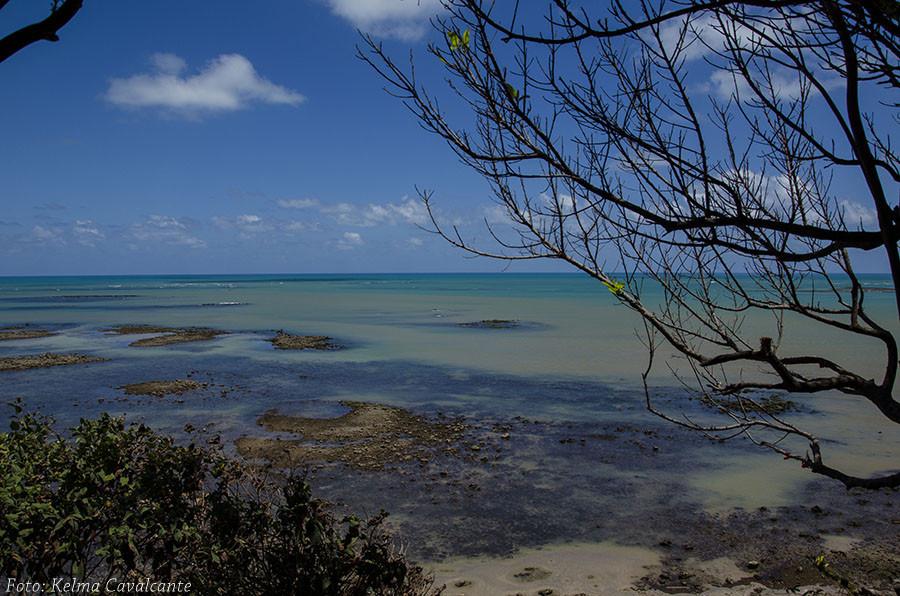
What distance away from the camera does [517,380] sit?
20.8 metres

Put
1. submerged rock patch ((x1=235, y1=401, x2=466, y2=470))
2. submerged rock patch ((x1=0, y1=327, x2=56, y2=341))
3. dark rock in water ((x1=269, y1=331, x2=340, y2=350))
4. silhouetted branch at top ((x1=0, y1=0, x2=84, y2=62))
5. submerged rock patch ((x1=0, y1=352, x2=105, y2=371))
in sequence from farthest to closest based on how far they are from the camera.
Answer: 1. submerged rock patch ((x1=0, y1=327, x2=56, y2=341))
2. dark rock in water ((x1=269, y1=331, x2=340, y2=350))
3. submerged rock patch ((x1=0, y1=352, x2=105, y2=371))
4. submerged rock patch ((x1=235, y1=401, x2=466, y2=470))
5. silhouetted branch at top ((x1=0, y1=0, x2=84, y2=62))

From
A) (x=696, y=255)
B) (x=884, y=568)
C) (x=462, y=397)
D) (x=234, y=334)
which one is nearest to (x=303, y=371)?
(x=462, y=397)

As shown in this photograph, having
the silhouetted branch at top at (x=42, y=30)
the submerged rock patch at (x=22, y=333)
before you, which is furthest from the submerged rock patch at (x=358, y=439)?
the submerged rock patch at (x=22, y=333)

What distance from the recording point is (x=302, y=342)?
1202 inches

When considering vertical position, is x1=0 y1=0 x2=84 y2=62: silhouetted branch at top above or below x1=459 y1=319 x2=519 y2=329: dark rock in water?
above

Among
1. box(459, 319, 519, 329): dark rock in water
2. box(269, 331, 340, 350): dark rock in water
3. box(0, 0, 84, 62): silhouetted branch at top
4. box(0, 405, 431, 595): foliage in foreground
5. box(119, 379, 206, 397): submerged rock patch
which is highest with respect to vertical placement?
box(0, 0, 84, 62): silhouetted branch at top

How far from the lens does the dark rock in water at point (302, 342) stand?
95.7 ft

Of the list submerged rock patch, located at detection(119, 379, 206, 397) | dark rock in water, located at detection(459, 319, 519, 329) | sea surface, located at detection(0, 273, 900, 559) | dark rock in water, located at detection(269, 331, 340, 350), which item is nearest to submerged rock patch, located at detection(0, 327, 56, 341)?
sea surface, located at detection(0, 273, 900, 559)

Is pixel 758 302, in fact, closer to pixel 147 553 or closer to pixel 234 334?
pixel 147 553

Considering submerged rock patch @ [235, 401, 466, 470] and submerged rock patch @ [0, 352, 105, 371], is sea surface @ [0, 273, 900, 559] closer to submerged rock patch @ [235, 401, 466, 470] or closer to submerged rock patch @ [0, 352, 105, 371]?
submerged rock patch @ [235, 401, 466, 470]

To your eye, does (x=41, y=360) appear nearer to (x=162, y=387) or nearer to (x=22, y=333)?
(x=162, y=387)

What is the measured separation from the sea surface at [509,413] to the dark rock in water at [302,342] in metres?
0.83

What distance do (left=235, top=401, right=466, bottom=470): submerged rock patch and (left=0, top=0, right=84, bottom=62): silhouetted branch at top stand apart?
8682 mm

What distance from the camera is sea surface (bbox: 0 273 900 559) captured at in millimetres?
9477
